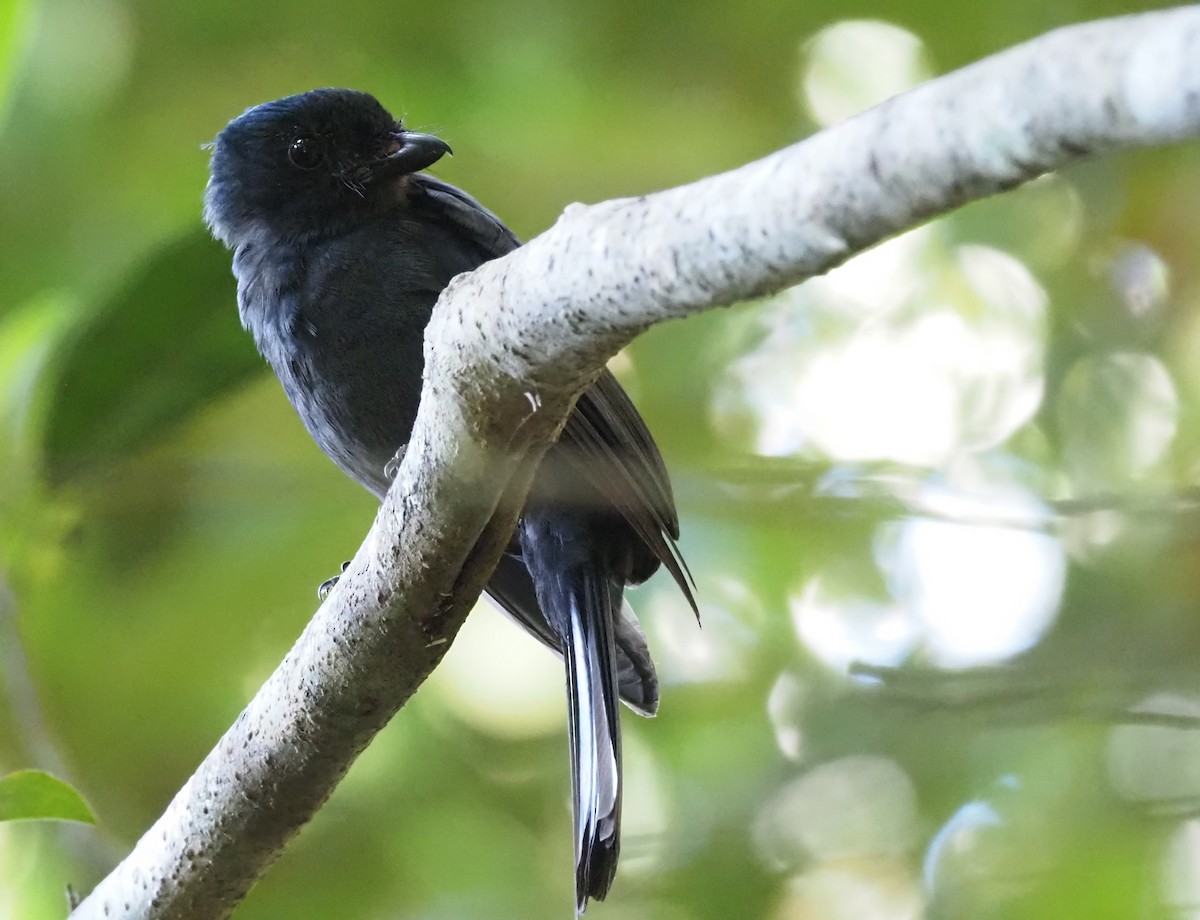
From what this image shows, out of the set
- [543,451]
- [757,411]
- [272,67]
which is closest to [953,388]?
[757,411]

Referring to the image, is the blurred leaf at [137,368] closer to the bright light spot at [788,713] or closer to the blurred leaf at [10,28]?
the blurred leaf at [10,28]

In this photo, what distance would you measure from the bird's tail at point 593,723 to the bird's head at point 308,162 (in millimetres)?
950

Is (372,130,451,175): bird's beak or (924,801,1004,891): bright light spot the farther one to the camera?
(924,801,1004,891): bright light spot

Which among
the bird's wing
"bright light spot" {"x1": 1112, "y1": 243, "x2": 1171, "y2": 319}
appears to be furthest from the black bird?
"bright light spot" {"x1": 1112, "y1": 243, "x2": 1171, "y2": 319}

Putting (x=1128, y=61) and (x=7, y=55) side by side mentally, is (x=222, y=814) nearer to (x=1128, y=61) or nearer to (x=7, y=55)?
(x=7, y=55)

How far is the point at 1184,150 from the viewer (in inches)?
154

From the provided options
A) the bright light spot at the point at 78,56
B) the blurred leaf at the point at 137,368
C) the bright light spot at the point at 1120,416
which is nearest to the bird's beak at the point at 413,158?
the blurred leaf at the point at 137,368

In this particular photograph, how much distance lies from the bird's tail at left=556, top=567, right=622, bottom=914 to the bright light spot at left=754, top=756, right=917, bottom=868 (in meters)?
1.17

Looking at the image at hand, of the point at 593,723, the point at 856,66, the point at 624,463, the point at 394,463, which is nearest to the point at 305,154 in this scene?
the point at 394,463

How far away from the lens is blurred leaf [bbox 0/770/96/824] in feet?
6.61

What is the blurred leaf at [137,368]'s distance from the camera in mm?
2705

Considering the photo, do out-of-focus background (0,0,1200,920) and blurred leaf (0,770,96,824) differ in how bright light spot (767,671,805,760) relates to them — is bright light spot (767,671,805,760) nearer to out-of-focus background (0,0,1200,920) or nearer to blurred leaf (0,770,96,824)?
out-of-focus background (0,0,1200,920)

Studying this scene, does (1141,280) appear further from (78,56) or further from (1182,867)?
(78,56)

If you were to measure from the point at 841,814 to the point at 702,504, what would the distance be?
38.6 inches
